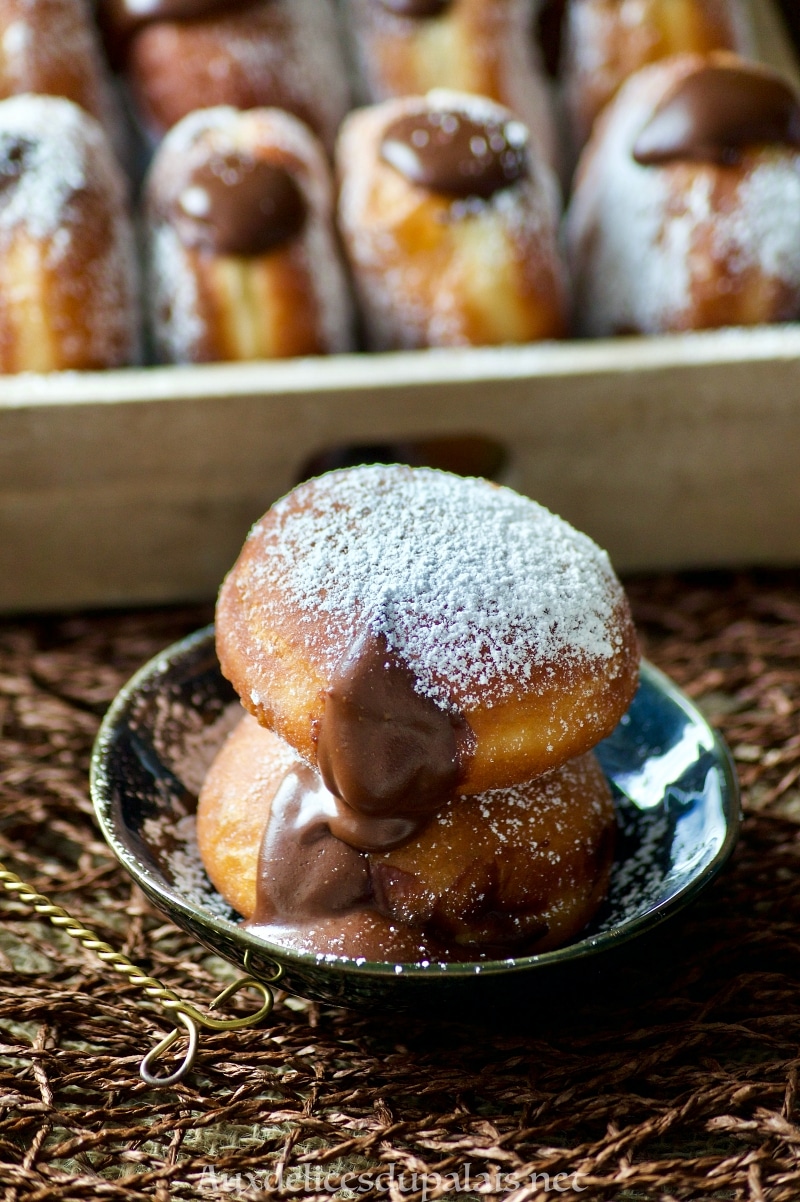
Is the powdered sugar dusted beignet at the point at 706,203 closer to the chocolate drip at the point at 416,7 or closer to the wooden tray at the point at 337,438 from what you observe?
the wooden tray at the point at 337,438

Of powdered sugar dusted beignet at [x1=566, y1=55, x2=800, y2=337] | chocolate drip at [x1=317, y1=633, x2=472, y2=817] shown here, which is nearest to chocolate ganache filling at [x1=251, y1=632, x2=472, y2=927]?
chocolate drip at [x1=317, y1=633, x2=472, y2=817]

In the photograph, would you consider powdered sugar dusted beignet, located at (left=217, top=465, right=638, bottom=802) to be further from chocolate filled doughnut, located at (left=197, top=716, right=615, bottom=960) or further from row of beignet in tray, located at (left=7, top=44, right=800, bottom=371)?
row of beignet in tray, located at (left=7, top=44, right=800, bottom=371)

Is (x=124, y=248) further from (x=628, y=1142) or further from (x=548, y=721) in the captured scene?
(x=628, y=1142)

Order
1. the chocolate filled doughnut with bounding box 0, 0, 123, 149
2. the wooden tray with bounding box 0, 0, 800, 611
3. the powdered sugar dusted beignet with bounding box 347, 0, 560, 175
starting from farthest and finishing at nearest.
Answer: the powdered sugar dusted beignet with bounding box 347, 0, 560, 175 < the chocolate filled doughnut with bounding box 0, 0, 123, 149 < the wooden tray with bounding box 0, 0, 800, 611

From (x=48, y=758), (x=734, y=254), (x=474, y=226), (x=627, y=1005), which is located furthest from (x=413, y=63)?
(x=627, y=1005)

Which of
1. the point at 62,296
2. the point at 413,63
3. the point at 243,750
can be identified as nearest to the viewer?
the point at 243,750

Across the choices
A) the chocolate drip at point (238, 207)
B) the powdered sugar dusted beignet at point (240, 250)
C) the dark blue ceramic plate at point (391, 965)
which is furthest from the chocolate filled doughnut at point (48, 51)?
the dark blue ceramic plate at point (391, 965)
